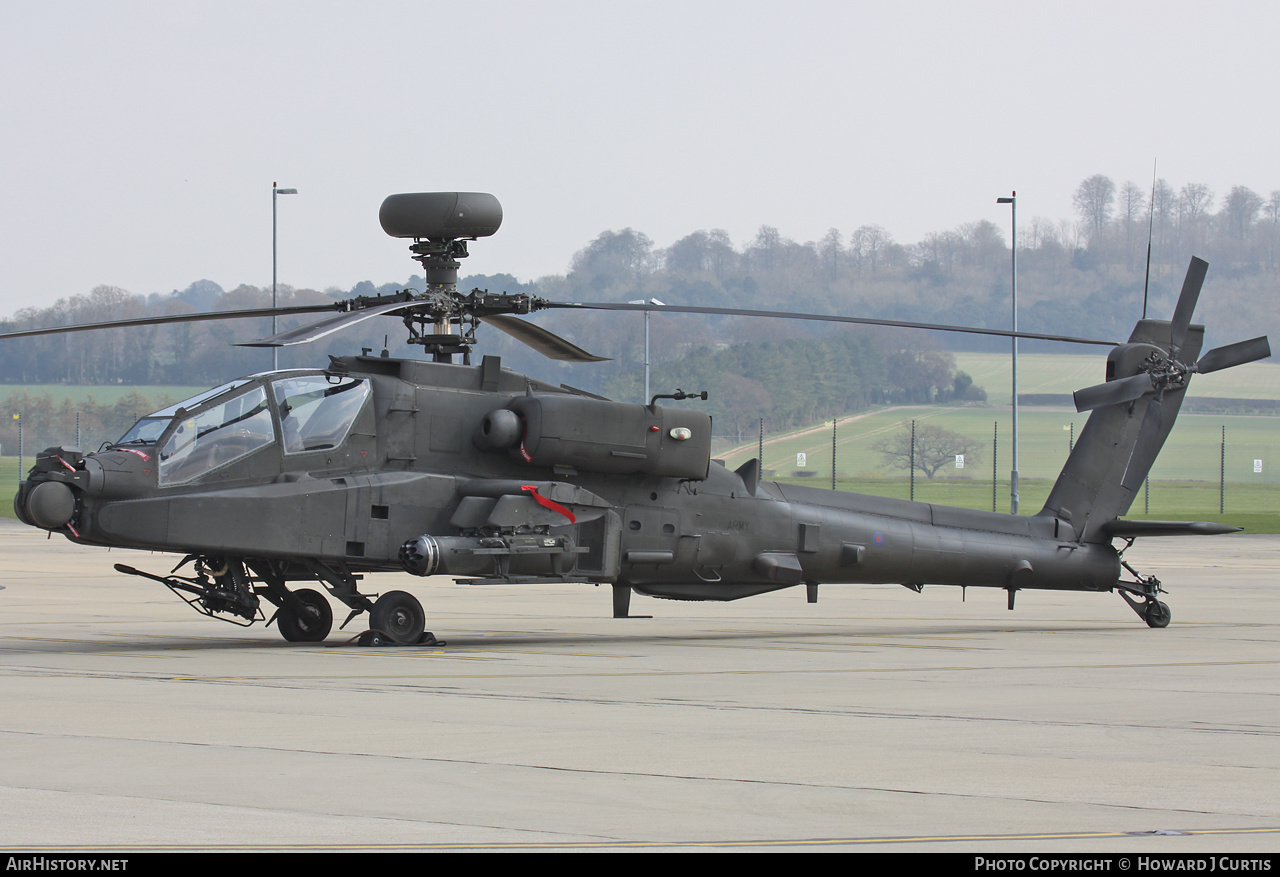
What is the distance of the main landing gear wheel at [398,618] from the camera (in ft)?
48.9

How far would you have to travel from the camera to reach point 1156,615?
1878 cm

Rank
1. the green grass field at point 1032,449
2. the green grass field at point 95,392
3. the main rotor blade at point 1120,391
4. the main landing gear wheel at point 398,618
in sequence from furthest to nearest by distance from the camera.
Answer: the green grass field at point 95,392, the green grass field at point 1032,449, the main rotor blade at point 1120,391, the main landing gear wheel at point 398,618

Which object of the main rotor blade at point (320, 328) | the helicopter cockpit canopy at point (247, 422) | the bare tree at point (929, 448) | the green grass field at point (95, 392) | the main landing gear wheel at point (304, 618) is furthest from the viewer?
the green grass field at point (95, 392)

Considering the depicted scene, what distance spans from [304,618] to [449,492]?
2.17 meters

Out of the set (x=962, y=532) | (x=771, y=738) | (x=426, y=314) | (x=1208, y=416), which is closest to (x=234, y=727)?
(x=771, y=738)

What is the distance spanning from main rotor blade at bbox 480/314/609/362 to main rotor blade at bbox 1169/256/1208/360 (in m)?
7.50

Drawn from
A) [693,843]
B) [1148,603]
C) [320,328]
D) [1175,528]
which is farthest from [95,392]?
[693,843]

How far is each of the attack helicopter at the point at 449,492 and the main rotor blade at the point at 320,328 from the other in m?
0.04

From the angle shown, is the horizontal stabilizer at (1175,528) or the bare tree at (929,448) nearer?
the horizontal stabilizer at (1175,528)

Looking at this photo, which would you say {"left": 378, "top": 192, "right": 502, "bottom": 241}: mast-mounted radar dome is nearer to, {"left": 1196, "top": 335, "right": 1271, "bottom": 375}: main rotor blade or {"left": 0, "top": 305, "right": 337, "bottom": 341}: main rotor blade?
{"left": 0, "top": 305, "right": 337, "bottom": 341}: main rotor blade

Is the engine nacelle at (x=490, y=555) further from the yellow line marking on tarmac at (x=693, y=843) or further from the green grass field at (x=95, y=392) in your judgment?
the green grass field at (x=95, y=392)

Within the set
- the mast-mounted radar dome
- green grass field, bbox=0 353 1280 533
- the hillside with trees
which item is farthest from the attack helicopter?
the hillside with trees

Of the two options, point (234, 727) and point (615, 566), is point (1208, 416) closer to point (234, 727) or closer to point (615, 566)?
point (615, 566)

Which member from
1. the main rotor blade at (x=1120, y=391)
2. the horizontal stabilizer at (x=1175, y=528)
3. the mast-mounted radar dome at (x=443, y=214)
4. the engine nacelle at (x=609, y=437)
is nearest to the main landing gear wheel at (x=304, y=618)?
the engine nacelle at (x=609, y=437)
